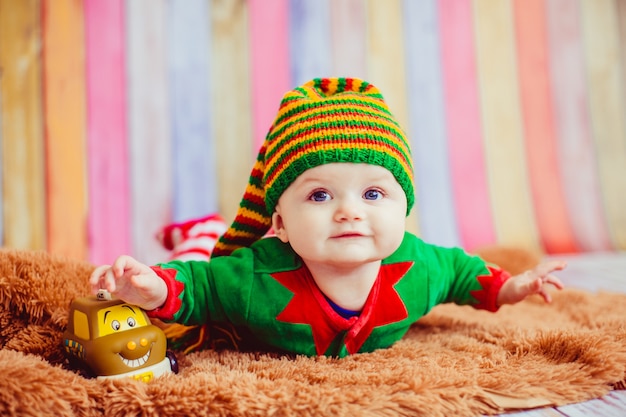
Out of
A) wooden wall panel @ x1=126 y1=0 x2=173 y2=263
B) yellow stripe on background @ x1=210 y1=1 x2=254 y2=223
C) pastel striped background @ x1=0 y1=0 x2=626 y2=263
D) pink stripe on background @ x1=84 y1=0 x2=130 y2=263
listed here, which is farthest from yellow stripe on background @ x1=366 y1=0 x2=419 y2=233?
pink stripe on background @ x1=84 y1=0 x2=130 y2=263

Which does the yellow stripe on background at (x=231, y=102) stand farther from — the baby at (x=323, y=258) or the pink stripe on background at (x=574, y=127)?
the pink stripe on background at (x=574, y=127)

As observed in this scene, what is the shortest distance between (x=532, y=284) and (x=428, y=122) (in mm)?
1148

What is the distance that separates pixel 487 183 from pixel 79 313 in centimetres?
154

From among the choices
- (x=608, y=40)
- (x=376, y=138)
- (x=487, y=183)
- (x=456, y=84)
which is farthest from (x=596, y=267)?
(x=376, y=138)

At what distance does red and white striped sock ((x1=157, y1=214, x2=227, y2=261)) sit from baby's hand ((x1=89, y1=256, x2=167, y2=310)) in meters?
0.41

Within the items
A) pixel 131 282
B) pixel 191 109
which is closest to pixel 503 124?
pixel 191 109

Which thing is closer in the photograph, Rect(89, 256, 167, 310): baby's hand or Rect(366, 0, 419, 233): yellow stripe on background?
Rect(89, 256, 167, 310): baby's hand

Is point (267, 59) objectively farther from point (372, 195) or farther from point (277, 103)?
point (372, 195)

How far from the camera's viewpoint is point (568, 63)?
2164mm

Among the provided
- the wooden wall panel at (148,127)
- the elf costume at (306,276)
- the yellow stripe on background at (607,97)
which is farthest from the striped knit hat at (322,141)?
the yellow stripe on background at (607,97)

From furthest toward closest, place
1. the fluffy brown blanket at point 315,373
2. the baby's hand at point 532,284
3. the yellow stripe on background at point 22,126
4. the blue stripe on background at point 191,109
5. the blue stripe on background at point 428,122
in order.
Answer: the blue stripe on background at point 428,122 < the blue stripe on background at point 191,109 < the yellow stripe on background at point 22,126 < the baby's hand at point 532,284 < the fluffy brown blanket at point 315,373

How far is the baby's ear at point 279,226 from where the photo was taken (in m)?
0.96

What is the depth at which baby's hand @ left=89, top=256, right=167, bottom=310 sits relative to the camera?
79 centimetres

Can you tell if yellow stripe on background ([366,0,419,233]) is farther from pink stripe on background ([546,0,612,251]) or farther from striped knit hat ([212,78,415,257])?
striped knit hat ([212,78,415,257])
